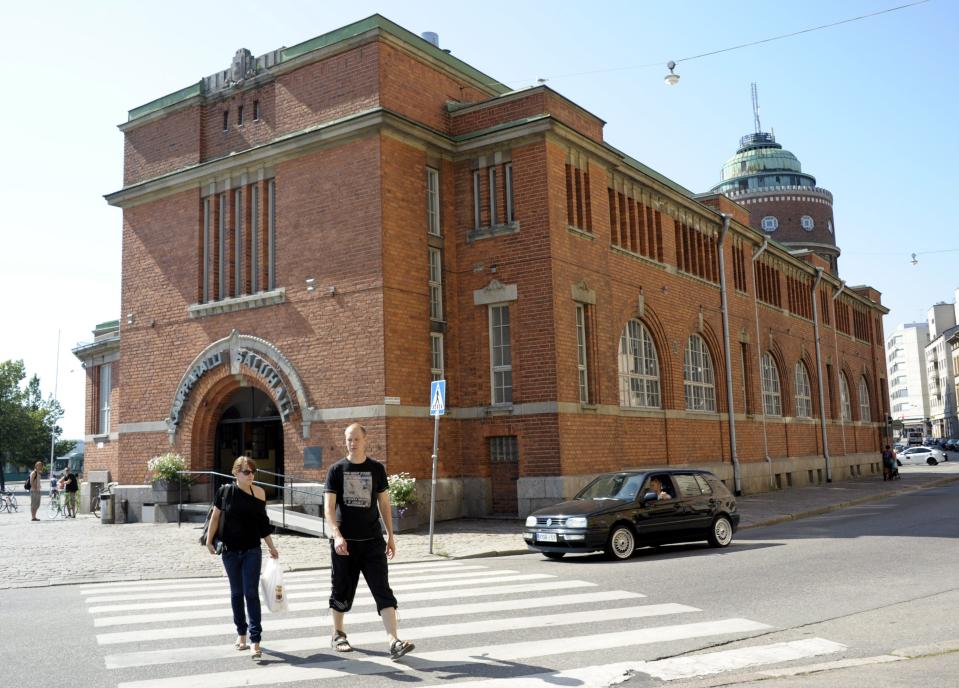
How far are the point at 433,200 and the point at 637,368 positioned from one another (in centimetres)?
796

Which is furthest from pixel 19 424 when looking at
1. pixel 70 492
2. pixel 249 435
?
pixel 249 435

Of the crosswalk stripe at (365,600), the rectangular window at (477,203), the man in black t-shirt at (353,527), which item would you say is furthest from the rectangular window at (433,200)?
the man in black t-shirt at (353,527)

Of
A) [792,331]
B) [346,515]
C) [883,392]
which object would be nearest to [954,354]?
[883,392]

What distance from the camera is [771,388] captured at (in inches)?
1427

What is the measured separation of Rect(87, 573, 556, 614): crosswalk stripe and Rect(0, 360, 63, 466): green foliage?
69964 millimetres

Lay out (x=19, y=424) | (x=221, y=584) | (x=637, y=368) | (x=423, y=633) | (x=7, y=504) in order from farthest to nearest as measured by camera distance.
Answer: (x=19, y=424) → (x=7, y=504) → (x=637, y=368) → (x=221, y=584) → (x=423, y=633)

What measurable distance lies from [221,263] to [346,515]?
→ 18.5 meters

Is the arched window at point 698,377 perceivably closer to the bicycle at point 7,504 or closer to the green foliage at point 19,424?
the bicycle at point 7,504

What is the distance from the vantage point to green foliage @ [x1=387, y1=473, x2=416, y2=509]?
19.0 metres

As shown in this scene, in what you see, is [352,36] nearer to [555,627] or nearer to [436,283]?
[436,283]

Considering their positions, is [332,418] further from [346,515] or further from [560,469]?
[346,515]

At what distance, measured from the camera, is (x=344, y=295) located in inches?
Answer: 829

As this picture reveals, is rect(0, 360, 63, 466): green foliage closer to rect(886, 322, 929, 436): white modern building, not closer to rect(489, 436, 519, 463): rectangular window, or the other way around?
rect(489, 436, 519, 463): rectangular window

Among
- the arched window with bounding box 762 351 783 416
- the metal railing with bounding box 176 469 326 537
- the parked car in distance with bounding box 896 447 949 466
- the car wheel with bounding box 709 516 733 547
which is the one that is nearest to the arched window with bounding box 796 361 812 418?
the arched window with bounding box 762 351 783 416
